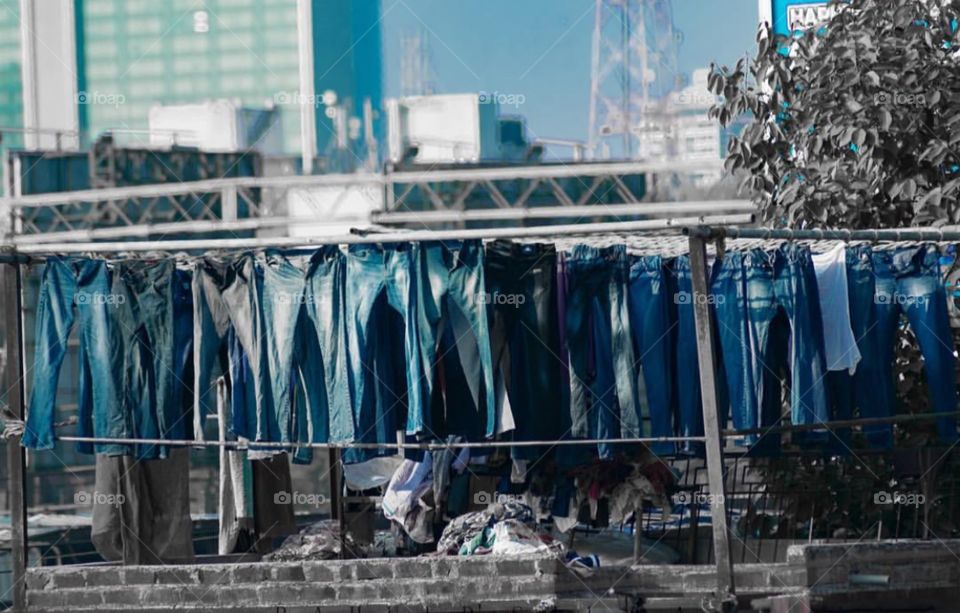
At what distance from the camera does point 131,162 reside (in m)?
33.4

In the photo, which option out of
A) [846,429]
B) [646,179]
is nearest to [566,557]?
[846,429]

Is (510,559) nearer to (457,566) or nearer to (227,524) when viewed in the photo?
(457,566)

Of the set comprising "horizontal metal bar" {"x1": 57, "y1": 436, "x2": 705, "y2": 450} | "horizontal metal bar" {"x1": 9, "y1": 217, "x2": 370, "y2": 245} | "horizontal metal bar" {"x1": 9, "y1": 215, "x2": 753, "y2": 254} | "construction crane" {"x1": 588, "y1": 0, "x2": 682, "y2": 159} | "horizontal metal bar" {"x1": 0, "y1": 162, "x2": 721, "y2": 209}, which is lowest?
"horizontal metal bar" {"x1": 57, "y1": 436, "x2": 705, "y2": 450}

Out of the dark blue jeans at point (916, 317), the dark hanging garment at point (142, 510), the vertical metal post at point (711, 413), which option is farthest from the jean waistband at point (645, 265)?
the dark hanging garment at point (142, 510)

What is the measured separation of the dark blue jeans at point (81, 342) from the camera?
7555mm

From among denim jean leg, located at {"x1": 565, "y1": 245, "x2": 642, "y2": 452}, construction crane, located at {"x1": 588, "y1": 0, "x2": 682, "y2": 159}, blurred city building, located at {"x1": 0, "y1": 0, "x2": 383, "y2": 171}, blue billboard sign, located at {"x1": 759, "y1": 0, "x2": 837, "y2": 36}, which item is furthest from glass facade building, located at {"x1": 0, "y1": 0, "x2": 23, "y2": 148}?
denim jean leg, located at {"x1": 565, "y1": 245, "x2": 642, "y2": 452}

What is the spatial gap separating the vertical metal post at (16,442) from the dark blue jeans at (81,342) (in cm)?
24

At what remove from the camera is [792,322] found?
288 inches

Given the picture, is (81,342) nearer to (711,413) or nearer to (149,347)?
(149,347)

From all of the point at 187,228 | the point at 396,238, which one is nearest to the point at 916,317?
the point at 396,238

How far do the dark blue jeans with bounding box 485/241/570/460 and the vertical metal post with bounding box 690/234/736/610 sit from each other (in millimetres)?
1044

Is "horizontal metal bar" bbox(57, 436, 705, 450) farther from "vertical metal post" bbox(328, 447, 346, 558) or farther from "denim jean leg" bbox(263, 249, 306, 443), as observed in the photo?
"vertical metal post" bbox(328, 447, 346, 558)

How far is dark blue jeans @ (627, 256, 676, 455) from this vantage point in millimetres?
7410

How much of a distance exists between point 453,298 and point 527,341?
502 mm
